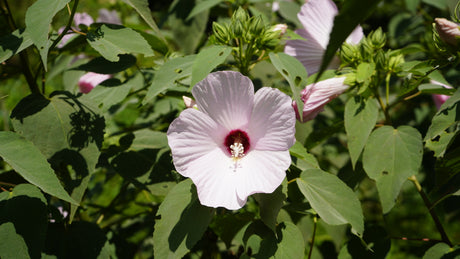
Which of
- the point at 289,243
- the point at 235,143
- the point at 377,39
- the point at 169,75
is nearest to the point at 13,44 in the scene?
the point at 169,75

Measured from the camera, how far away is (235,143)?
1158 millimetres

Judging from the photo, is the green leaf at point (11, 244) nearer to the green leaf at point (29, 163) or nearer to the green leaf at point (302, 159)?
the green leaf at point (29, 163)

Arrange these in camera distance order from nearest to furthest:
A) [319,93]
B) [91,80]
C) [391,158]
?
1. [391,158]
2. [319,93]
3. [91,80]

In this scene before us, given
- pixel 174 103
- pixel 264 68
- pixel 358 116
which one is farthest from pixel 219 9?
pixel 358 116

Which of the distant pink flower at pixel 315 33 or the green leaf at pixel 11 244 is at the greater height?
the distant pink flower at pixel 315 33

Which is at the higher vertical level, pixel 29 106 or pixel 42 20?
pixel 42 20

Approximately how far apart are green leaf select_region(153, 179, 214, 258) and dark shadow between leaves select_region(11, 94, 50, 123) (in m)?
0.47

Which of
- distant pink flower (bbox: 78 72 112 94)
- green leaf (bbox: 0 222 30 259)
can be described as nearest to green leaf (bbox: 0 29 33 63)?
green leaf (bbox: 0 222 30 259)

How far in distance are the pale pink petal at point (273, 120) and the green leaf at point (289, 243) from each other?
0.78 ft

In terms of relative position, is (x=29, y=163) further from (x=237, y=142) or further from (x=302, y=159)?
(x=302, y=159)

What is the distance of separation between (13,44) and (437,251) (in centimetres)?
132

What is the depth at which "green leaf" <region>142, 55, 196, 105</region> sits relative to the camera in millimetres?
1131

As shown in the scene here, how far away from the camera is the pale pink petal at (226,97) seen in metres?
1.06

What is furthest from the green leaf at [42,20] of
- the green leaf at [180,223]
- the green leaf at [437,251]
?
the green leaf at [437,251]
